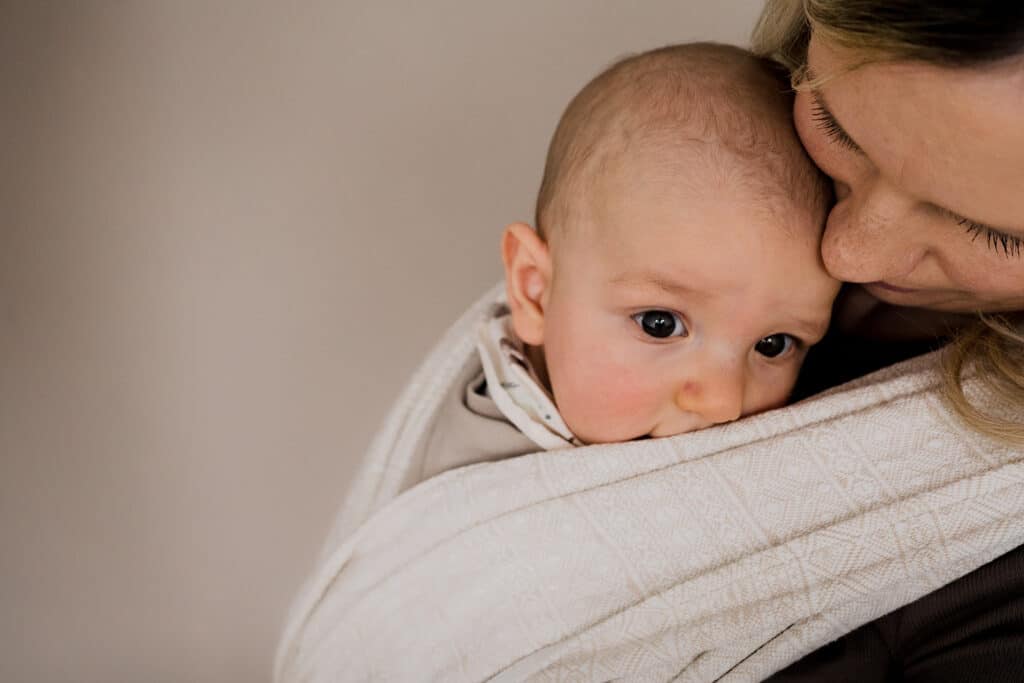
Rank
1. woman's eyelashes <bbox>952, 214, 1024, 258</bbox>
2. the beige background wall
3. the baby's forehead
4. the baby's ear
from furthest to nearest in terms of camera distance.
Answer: the beige background wall
the baby's ear
the baby's forehead
woman's eyelashes <bbox>952, 214, 1024, 258</bbox>

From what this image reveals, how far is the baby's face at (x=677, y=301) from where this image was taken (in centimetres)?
79

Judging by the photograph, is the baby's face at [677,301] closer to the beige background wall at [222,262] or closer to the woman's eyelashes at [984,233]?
the woman's eyelashes at [984,233]

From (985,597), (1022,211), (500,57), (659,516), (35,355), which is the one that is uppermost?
(500,57)

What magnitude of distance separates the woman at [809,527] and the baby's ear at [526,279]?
0.15 meters

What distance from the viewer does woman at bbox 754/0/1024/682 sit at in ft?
1.86

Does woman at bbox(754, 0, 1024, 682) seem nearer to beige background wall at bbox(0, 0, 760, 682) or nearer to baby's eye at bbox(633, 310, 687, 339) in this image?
baby's eye at bbox(633, 310, 687, 339)

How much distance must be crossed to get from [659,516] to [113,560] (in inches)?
32.5

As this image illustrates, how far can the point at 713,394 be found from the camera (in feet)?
2.71

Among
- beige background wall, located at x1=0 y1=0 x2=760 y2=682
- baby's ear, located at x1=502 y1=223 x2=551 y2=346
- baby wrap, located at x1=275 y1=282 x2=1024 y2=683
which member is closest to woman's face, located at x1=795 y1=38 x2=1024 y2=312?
baby wrap, located at x1=275 y1=282 x2=1024 y2=683

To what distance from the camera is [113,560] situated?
4.03ft

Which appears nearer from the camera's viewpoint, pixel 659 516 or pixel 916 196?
pixel 916 196

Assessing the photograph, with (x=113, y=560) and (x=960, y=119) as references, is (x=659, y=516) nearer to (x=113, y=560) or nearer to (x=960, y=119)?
(x=960, y=119)

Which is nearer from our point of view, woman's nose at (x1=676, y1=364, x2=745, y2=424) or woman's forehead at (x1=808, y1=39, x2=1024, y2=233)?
woman's forehead at (x1=808, y1=39, x2=1024, y2=233)

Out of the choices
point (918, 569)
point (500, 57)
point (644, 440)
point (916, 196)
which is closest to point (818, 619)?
point (918, 569)
